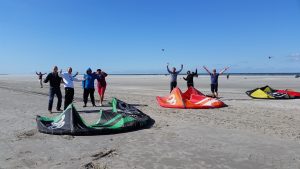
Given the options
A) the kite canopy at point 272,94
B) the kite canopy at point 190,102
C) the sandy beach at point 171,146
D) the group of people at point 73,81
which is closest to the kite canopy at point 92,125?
the sandy beach at point 171,146

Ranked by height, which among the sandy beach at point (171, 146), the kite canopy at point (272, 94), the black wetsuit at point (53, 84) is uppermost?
the black wetsuit at point (53, 84)

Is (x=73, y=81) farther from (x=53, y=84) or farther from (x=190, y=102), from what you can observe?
(x=190, y=102)

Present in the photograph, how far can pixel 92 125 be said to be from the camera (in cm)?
800

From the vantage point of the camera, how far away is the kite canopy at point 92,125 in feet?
24.4

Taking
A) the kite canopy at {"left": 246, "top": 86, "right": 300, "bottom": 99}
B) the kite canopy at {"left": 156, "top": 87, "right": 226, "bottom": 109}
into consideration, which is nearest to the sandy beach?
the kite canopy at {"left": 156, "top": 87, "right": 226, "bottom": 109}

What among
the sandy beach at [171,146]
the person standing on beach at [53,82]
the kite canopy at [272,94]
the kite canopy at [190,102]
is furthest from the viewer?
the kite canopy at [272,94]

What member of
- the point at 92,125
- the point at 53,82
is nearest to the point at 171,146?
the point at 92,125

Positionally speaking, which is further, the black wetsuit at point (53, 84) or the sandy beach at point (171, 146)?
the black wetsuit at point (53, 84)

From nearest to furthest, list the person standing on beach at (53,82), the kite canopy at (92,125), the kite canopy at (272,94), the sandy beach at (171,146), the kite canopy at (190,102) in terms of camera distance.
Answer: the sandy beach at (171,146) → the kite canopy at (92,125) → the person standing on beach at (53,82) → the kite canopy at (190,102) → the kite canopy at (272,94)

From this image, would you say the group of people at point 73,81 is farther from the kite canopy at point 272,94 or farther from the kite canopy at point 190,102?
the kite canopy at point 190,102

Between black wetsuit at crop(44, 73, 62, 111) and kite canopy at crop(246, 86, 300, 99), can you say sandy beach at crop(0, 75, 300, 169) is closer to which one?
black wetsuit at crop(44, 73, 62, 111)

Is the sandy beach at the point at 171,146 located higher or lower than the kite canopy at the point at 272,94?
lower

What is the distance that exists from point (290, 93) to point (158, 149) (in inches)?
466

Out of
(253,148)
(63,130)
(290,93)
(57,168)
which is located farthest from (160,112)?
(290,93)
